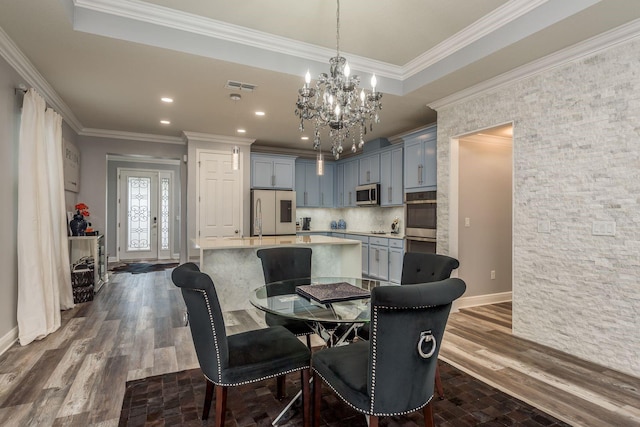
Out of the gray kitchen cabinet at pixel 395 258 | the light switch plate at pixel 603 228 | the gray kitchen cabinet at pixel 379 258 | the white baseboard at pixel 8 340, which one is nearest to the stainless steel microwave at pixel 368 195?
the gray kitchen cabinet at pixel 379 258

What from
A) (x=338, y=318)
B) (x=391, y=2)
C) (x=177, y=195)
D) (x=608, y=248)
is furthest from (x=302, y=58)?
(x=177, y=195)

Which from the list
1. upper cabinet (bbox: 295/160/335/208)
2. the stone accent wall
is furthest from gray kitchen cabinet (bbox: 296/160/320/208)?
the stone accent wall

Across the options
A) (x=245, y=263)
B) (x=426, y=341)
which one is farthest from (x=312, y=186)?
(x=426, y=341)

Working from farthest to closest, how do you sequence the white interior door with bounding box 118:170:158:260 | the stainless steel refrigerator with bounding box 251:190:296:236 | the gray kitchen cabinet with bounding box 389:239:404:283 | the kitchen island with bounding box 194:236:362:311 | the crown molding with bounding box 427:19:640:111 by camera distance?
the white interior door with bounding box 118:170:158:260, the stainless steel refrigerator with bounding box 251:190:296:236, the gray kitchen cabinet with bounding box 389:239:404:283, the kitchen island with bounding box 194:236:362:311, the crown molding with bounding box 427:19:640:111

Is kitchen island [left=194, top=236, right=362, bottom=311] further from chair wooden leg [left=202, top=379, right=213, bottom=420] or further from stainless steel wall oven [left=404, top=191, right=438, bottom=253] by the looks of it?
chair wooden leg [left=202, top=379, right=213, bottom=420]

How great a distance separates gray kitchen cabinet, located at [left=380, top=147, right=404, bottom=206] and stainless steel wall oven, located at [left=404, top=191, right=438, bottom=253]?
17.9 inches

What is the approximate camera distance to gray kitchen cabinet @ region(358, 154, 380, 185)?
20.6 feet

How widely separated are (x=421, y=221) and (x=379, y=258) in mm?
1259

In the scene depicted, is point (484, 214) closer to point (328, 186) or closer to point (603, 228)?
point (603, 228)

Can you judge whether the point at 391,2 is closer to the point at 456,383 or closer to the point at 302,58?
the point at 302,58

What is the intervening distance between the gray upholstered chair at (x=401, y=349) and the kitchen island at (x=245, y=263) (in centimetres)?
244

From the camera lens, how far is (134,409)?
2.11 metres

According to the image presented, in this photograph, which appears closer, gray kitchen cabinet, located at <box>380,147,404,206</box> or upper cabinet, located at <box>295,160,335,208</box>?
gray kitchen cabinet, located at <box>380,147,404,206</box>

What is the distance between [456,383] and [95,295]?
493cm
